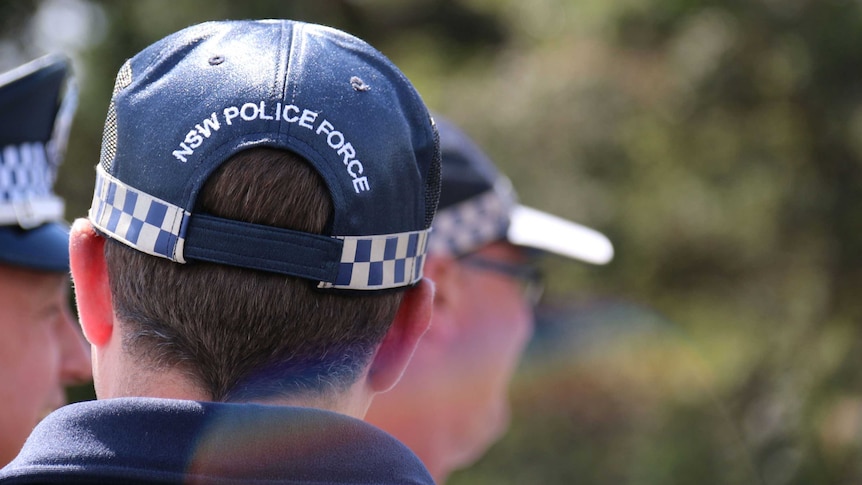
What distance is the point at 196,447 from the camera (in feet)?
3.49

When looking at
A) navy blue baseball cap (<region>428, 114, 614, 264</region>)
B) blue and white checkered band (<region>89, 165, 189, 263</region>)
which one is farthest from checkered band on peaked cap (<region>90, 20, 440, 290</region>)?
navy blue baseball cap (<region>428, 114, 614, 264</region>)

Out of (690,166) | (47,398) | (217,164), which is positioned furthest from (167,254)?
(690,166)

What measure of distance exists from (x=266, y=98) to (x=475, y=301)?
212cm

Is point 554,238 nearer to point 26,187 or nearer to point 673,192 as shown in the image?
point 26,187

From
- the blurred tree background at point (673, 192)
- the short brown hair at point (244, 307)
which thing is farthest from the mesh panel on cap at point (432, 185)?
the blurred tree background at point (673, 192)

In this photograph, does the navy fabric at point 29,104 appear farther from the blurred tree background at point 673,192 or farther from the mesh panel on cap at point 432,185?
the blurred tree background at point 673,192

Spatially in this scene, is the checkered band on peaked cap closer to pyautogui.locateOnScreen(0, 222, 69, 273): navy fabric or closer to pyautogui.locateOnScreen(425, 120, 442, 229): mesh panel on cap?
pyautogui.locateOnScreen(425, 120, 442, 229): mesh panel on cap

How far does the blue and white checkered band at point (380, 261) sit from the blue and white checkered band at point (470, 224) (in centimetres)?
165

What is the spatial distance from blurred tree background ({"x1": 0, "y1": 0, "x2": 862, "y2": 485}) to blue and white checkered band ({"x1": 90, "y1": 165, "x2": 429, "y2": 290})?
4707 millimetres

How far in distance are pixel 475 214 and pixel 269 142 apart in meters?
1.97

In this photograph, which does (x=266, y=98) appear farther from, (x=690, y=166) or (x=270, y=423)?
(x=690, y=166)

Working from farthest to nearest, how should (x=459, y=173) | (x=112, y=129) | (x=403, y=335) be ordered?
(x=459, y=173) → (x=403, y=335) → (x=112, y=129)

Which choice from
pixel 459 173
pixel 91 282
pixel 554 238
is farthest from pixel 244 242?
pixel 554 238

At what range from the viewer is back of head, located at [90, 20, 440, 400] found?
3.90ft
